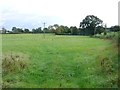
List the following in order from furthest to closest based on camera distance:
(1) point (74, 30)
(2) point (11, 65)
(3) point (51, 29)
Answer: (3) point (51, 29)
(1) point (74, 30)
(2) point (11, 65)

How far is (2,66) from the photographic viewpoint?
14.3 metres

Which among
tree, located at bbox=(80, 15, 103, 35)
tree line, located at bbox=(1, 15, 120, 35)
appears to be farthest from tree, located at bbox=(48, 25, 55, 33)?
tree, located at bbox=(80, 15, 103, 35)

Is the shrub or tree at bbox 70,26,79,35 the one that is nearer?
the shrub

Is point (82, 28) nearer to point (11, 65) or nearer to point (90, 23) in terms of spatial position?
point (90, 23)

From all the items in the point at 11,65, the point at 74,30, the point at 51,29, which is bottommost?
the point at 11,65

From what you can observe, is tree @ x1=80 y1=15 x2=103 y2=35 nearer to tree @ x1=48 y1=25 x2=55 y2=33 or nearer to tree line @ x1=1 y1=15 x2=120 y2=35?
tree line @ x1=1 y1=15 x2=120 y2=35

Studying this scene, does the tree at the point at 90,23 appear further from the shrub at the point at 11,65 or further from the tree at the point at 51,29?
the shrub at the point at 11,65

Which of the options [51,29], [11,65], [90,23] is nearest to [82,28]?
[90,23]

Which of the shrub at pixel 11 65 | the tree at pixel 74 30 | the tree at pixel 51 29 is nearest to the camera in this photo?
the shrub at pixel 11 65

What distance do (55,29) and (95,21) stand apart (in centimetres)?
1315

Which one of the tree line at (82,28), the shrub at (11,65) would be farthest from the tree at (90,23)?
the shrub at (11,65)

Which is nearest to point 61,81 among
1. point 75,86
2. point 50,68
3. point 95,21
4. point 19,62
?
point 75,86

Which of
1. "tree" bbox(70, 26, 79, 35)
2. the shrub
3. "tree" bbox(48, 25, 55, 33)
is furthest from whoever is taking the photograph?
"tree" bbox(48, 25, 55, 33)

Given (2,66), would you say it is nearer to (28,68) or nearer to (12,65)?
(12,65)
